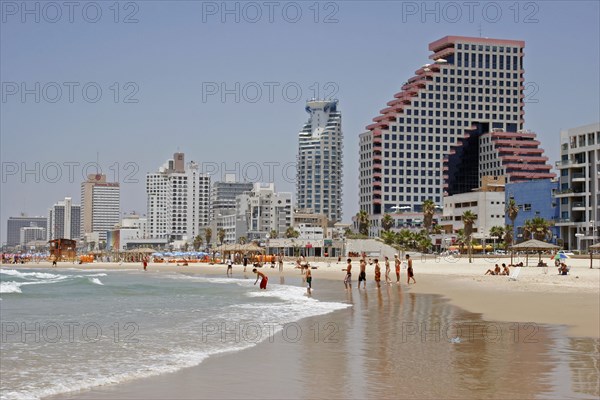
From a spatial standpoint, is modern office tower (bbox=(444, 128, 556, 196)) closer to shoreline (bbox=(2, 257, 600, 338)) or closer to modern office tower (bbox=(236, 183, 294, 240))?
modern office tower (bbox=(236, 183, 294, 240))

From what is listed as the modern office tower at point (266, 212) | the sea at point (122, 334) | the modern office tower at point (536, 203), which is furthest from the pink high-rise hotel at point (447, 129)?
the sea at point (122, 334)

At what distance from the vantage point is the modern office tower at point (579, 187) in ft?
295

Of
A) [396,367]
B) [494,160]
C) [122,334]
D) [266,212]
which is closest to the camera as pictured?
[396,367]

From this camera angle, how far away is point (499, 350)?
15.2 metres

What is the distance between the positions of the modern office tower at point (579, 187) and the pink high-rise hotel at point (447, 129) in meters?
61.3

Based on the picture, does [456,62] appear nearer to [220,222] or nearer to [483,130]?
[483,130]

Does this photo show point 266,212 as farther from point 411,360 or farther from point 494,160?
point 411,360

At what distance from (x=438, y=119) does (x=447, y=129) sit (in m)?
3.67

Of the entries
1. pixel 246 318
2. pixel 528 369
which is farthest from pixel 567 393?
pixel 246 318

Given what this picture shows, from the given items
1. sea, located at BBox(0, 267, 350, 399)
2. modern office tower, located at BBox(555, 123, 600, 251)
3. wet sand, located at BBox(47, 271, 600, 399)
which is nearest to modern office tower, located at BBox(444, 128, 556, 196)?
modern office tower, located at BBox(555, 123, 600, 251)

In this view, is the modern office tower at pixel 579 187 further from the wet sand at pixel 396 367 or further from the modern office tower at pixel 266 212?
the modern office tower at pixel 266 212

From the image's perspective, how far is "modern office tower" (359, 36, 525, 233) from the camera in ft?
544

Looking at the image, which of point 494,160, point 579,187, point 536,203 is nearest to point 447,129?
point 494,160

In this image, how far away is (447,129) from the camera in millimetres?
172750
